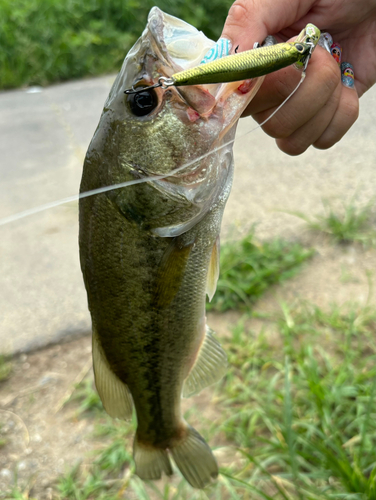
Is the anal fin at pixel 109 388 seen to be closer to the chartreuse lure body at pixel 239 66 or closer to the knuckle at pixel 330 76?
the chartreuse lure body at pixel 239 66

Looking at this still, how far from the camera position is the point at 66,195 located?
3990mm

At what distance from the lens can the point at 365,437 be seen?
5.87 feet

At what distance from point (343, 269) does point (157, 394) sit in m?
1.74

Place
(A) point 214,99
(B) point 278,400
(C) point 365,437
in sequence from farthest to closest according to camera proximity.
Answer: (B) point 278,400 < (C) point 365,437 < (A) point 214,99

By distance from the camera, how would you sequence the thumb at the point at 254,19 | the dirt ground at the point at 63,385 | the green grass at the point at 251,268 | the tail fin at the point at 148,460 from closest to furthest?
the thumb at the point at 254,19 < the tail fin at the point at 148,460 < the dirt ground at the point at 63,385 < the green grass at the point at 251,268

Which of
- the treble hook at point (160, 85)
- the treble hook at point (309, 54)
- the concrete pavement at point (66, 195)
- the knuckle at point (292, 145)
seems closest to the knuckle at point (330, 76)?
the treble hook at point (309, 54)

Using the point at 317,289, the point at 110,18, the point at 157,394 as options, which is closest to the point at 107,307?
the point at 157,394

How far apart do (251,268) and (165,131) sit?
6.11ft

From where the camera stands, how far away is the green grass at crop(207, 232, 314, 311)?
108 inches

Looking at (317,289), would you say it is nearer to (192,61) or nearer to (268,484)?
(268,484)

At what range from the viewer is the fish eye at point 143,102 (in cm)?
111

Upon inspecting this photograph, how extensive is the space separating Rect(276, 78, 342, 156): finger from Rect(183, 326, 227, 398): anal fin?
656mm

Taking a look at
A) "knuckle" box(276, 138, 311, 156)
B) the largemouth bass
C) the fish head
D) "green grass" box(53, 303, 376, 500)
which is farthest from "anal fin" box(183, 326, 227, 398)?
"knuckle" box(276, 138, 311, 156)

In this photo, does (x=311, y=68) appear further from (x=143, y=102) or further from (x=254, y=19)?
(x=143, y=102)
